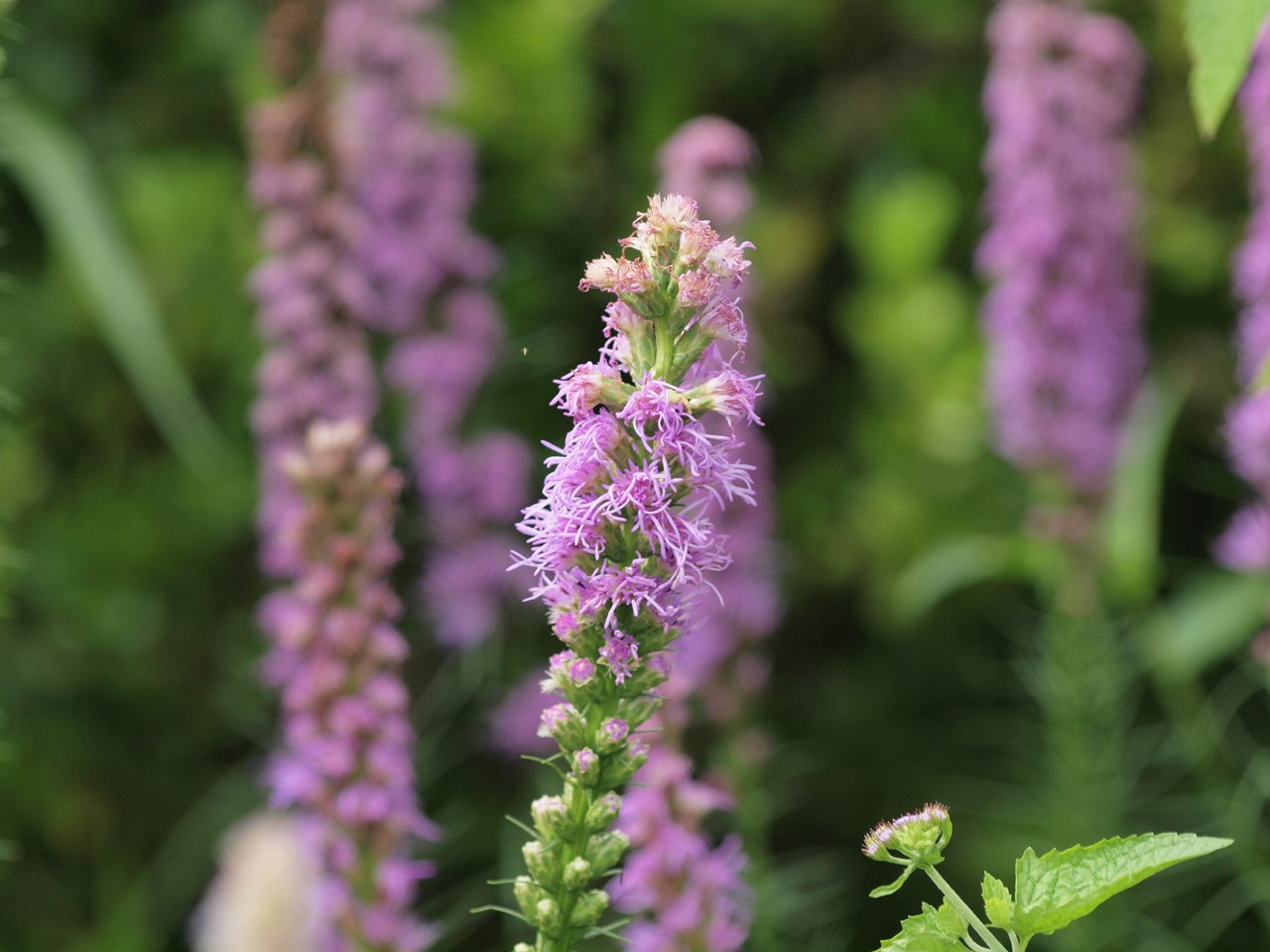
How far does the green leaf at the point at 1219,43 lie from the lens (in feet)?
3.33

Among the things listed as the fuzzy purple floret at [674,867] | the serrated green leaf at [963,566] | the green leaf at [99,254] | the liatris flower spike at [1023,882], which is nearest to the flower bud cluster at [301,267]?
the green leaf at [99,254]

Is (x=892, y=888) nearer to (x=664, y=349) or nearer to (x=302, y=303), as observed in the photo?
(x=664, y=349)

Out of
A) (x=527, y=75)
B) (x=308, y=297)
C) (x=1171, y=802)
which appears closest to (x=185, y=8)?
(x=527, y=75)

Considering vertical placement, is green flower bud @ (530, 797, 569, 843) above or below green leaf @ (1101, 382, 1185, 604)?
below

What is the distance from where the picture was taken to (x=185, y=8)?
11.1 ft

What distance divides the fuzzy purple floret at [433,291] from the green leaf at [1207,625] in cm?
126

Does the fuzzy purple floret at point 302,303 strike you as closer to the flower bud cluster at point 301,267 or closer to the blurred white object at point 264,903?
the flower bud cluster at point 301,267

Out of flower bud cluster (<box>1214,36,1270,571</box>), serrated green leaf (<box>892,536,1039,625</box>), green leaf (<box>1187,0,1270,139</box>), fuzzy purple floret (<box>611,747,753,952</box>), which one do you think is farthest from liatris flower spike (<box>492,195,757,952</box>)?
serrated green leaf (<box>892,536,1039,625</box>)

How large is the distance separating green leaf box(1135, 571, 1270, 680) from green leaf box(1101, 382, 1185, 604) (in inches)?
3.3

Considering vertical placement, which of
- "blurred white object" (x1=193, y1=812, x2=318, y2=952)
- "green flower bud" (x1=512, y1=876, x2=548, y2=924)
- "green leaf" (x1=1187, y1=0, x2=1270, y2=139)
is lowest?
"blurred white object" (x1=193, y1=812, x2=318, y2=952)

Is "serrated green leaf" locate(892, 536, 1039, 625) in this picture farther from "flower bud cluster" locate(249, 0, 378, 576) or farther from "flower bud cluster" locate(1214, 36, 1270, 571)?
"flower bud cluster" locate(249, 0, 378, 576)

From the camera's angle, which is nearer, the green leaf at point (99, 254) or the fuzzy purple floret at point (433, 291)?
the green leaf at point (99, 254)

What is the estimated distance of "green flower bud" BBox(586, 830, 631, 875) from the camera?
105 centimetres

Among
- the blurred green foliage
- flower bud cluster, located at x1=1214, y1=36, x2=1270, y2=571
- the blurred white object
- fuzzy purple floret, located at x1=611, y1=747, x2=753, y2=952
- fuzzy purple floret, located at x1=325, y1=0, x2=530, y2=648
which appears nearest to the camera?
the blurred white object
